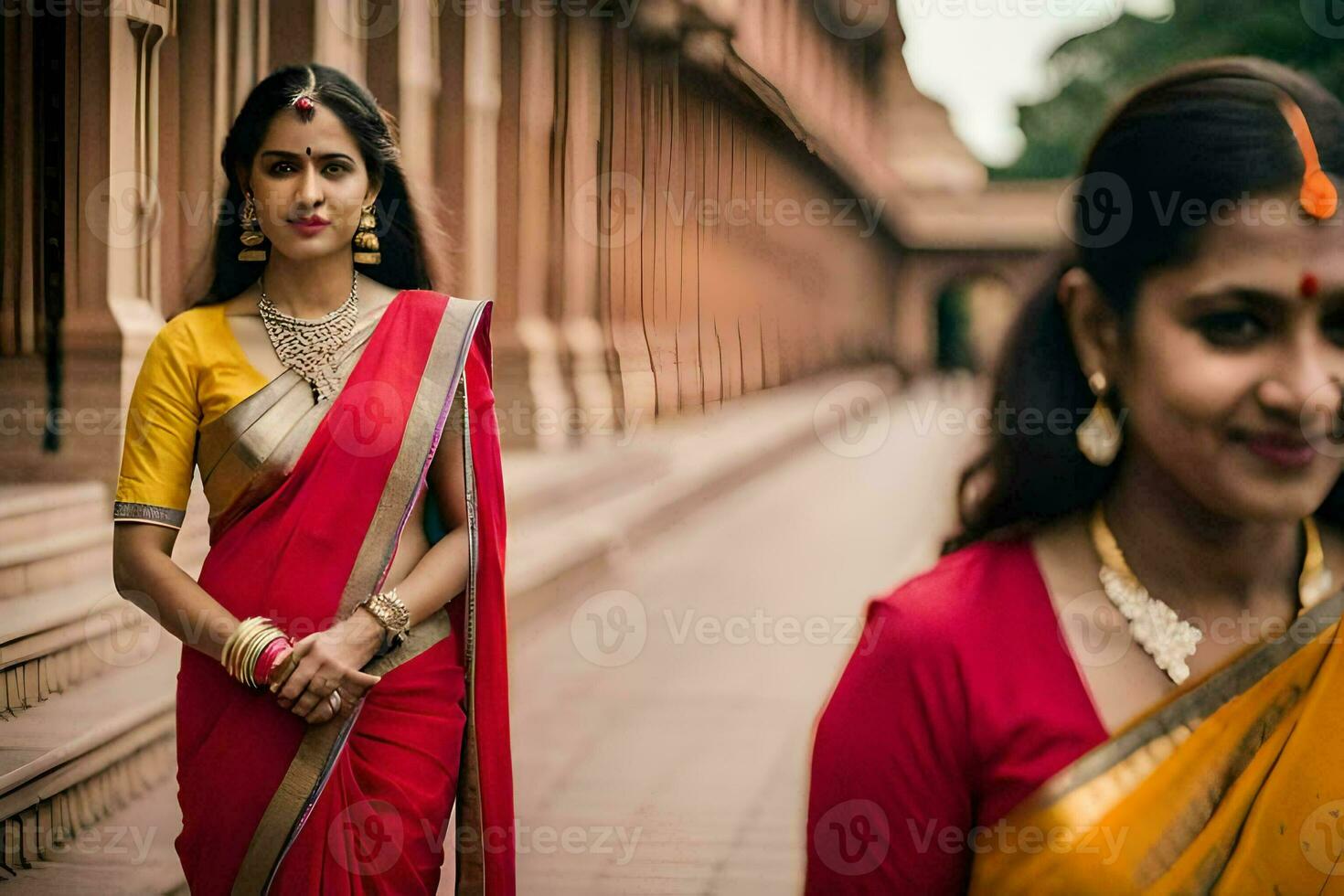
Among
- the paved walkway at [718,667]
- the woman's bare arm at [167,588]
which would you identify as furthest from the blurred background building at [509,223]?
the woman's bare arm at [167,588]

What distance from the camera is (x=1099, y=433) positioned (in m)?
1.82

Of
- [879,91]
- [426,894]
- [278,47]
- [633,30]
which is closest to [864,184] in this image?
[879,91]

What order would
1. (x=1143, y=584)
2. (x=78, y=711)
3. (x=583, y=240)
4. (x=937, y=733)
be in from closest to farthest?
1. (x=937, y=733)
2. (x=1143, y=584)
3. (x=78, y=711)
4. (x=583, y=240)

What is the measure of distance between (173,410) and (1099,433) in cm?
145

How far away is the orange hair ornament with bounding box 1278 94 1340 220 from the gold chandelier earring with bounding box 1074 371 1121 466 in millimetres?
336

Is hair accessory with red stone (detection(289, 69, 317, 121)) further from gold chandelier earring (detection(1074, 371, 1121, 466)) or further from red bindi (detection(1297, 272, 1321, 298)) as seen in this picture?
red bindi (detection(1297, 272, 1321, 298))

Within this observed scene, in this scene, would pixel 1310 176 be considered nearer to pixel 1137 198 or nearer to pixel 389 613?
pixel 1137 198

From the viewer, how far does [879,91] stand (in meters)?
2.90

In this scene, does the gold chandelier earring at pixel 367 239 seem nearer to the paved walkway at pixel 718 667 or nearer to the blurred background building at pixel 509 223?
the blurred background building at pixel 509 223

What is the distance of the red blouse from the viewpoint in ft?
5.57

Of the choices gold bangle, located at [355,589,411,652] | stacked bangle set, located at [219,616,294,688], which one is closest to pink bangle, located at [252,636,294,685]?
stacked bangle set, located at [219,616,294,688]

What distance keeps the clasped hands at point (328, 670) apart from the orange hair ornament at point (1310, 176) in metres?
1.50

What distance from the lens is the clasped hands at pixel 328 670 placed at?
2.17 meters

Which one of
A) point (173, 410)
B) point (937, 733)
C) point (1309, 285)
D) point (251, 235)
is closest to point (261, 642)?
point (173, 410)
